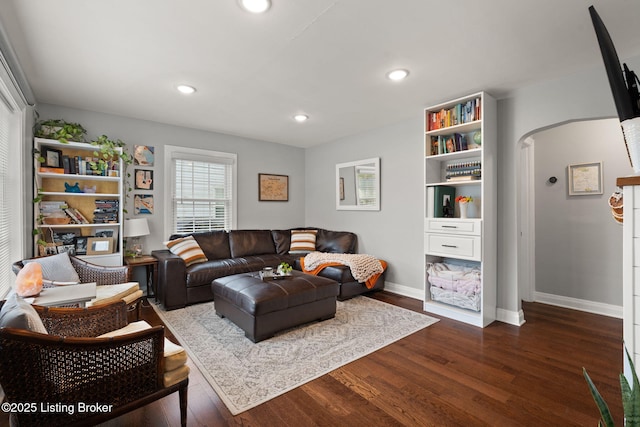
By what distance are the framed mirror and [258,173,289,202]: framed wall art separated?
111 cm

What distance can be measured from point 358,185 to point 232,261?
233cm

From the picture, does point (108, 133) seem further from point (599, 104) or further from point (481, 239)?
point (599, 104)

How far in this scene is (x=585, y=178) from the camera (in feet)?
11.8

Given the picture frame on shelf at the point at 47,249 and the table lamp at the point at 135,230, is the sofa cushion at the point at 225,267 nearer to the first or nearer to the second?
the table lamp at the point at 135,230

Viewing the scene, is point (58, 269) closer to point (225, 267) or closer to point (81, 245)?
point (81, 245)

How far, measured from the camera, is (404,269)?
14.0ft

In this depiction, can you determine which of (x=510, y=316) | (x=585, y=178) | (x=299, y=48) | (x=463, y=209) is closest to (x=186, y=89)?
(x=299, y=48)

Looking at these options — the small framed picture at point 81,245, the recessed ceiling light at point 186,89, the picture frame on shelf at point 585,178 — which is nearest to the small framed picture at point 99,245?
the small framed picture at point 81,245

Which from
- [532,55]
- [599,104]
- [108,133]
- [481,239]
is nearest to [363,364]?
[481,239]

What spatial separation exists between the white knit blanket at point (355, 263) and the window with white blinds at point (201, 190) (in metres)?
1.66

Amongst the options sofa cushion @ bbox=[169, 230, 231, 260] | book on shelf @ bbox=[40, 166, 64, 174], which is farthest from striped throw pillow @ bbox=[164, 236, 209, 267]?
book on shelf @ bbox=[40, 166, 64, 174]

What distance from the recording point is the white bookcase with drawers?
3.12 meters

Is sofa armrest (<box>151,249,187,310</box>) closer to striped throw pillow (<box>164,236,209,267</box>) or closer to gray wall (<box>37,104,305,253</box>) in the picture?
striped throw pillow (<box>164,236,209,267</box>)

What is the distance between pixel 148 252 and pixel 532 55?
16.3 feet
